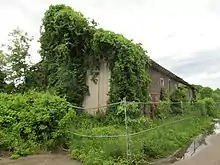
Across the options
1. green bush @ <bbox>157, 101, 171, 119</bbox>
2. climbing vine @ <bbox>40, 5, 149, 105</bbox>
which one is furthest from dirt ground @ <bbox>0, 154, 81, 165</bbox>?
green bush @ <bbox>157, 101, 171, 119</bbox>

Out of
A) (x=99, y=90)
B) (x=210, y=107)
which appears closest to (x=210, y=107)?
(x=210, y=107)

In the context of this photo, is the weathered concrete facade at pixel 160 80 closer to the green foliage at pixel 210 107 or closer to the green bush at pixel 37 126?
the green foliage at pixel 210 107

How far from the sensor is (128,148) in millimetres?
9055

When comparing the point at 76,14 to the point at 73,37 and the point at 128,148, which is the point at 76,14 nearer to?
the point at 73,37

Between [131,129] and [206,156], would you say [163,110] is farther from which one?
[206,156]

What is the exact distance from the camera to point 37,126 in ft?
38.3

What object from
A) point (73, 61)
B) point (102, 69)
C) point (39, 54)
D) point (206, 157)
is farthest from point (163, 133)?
point (39, 54)

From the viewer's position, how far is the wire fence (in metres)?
9.42

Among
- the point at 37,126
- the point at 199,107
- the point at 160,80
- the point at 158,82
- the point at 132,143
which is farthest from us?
the point at 160,80

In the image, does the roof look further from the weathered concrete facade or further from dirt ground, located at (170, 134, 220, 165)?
dirt ground, located at (170, 134, 220, 165)

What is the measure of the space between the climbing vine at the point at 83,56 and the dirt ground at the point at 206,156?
424cm

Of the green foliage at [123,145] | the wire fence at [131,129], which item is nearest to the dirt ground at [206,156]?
the green foliage at [123,145]

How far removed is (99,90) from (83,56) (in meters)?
2.06

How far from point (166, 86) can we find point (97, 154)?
639 inches
